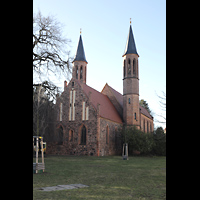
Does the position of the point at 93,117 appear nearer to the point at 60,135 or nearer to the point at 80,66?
the point at 60,135

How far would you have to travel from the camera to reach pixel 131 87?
1364 inches

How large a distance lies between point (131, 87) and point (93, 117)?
905 cm

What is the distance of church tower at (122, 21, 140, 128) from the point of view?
3456 centimetres

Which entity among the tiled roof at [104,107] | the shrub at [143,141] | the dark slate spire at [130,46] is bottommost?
the shrub at [143,141]

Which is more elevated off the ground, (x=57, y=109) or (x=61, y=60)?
(x=61, y=60)

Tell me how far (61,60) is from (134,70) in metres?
22.4

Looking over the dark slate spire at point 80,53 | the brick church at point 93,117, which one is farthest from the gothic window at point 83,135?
the dark slate spire at point 80,53

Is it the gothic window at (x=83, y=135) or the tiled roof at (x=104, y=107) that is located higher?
the tiled roof at (x=104, y=107)

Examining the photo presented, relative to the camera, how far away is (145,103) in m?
67.3

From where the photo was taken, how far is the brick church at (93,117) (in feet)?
94.3

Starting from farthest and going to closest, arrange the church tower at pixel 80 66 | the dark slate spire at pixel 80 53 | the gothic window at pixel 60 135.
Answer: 1. the dark slate spire at pixel 80 53
2. the church tower at pixel 80 66
3. the gothic window at pixel 60 135

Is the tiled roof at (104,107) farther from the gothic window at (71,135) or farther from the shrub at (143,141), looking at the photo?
the gothic window at (71,135)
